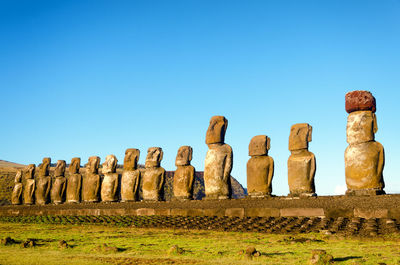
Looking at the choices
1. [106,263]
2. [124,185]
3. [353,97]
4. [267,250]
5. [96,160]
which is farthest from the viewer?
[96,160]

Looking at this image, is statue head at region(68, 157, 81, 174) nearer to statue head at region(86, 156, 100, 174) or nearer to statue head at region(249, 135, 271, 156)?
statue head at region(86, 156, 100, 174)

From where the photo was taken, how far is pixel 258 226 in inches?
325

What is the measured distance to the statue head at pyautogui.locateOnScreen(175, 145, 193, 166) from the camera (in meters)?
14.0

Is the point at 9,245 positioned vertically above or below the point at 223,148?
below

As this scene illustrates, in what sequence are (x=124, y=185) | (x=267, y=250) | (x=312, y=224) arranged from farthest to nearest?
1. (x=124, y=185)
2. (x=312, y=224)
3. (x=267, y=250)

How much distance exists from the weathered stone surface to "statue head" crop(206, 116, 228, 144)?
4.19 m

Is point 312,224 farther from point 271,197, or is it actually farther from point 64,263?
point 64,263

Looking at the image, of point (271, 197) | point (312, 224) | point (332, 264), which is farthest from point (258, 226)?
point (332, 264)


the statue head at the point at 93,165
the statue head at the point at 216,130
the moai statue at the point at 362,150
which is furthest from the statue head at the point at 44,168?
the moai statue at the point at 362,150

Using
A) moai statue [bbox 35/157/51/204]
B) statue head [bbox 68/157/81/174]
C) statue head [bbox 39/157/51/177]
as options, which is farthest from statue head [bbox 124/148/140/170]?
statue head [bbox 39/157/51/177]

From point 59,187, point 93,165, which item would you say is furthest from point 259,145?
point 59,187

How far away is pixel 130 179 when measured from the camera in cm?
1569

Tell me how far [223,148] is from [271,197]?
2.66 metres

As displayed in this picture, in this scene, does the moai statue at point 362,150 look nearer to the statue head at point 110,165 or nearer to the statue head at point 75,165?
the statue head at point 110,165
